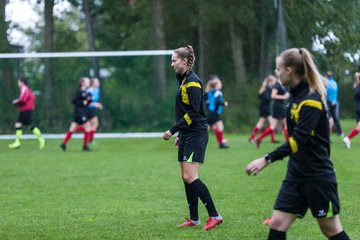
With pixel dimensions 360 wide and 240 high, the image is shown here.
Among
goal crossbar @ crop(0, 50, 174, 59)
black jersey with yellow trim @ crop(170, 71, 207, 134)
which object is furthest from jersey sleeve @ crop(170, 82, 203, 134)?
goal crossbar @ crop(0, 50, 174, 59)

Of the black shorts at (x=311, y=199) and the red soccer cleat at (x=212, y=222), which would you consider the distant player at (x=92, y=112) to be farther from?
the black shorts at (x=311, y=199)

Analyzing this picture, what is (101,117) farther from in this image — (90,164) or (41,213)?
(41,213)

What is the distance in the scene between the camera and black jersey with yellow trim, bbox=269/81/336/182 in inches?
206

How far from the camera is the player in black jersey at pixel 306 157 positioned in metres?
5.26

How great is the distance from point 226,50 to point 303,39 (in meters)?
2.57

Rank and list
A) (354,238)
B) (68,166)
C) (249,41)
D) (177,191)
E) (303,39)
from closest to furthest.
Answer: (354,238), (177,191), (68,166), (303,39), (249,41)

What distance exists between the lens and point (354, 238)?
738 cm

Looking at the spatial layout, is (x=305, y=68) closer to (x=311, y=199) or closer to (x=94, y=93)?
(x=311, y=199)

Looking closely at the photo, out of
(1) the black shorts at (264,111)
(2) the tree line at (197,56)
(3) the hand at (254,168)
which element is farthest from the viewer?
(2) the tree line at (197,56)

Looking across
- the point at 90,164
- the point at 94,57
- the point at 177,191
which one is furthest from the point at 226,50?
the point at 177,191

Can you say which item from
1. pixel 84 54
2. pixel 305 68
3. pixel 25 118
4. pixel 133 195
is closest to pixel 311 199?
pixel 305 68

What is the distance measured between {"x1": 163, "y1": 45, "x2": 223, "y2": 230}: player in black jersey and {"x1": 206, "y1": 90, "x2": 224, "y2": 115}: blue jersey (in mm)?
11305

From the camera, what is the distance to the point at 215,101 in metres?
19.5

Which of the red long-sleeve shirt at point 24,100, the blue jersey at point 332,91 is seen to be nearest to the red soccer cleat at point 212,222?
the red long-sleeve shirt at point 24,100
